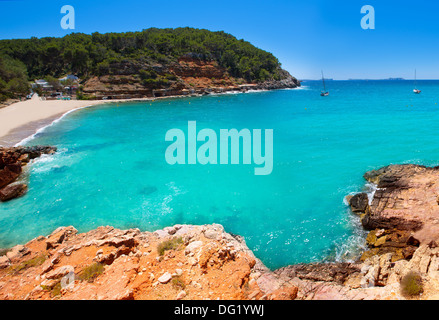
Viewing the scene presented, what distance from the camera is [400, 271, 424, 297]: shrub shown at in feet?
20.8

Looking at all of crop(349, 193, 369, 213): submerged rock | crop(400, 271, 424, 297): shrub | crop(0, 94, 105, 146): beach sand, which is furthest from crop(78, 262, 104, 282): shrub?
crop(0, 94, 105, 146): beach sand

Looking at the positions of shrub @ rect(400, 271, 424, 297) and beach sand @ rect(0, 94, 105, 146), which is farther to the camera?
Result: beach sand @ rect(0, 94, 105, 146)

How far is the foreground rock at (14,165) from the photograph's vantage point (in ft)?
55.3

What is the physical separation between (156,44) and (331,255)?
111063 millimetres

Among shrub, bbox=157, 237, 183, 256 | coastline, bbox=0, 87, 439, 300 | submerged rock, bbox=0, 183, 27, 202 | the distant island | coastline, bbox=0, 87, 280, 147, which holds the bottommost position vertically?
coastline, bbox=0, 87, 439, 300

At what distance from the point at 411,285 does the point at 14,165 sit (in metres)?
27.1

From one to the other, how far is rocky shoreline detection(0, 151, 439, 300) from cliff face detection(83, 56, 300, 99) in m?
75.3

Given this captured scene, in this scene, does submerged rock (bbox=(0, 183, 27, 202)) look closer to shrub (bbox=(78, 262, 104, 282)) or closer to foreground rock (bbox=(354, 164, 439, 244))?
shrub (bbox=(78, 262, 104, 282))

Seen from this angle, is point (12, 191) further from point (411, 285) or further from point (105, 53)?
point (105, 53)

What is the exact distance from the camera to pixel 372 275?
823cm

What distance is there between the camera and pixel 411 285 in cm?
648

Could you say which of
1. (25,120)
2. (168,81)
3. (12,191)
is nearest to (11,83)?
(25,120)

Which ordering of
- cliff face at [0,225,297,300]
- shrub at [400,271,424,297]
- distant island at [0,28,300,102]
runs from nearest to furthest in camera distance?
shrub at [400,271,424,297] → cliff face at [0,225,297,300] → distant island at [0,28,300,102]
